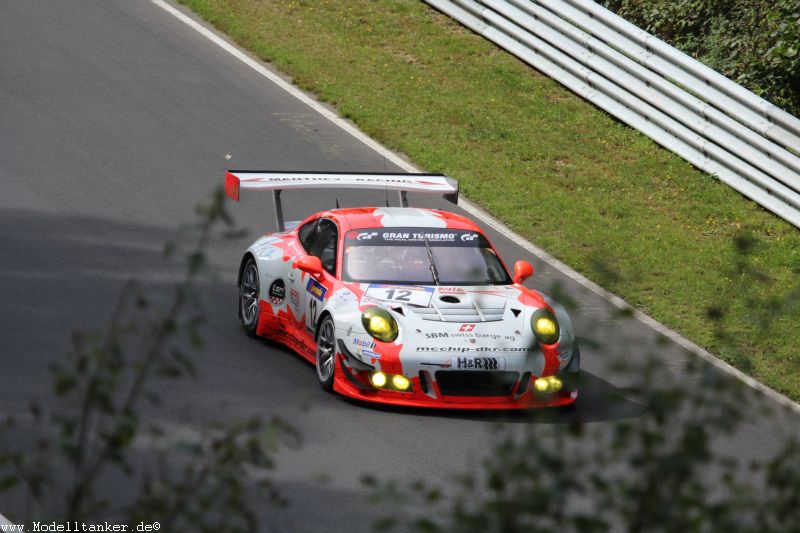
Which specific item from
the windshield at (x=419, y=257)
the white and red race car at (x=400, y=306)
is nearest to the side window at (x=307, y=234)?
the white and red race car at (x=400, y=306)

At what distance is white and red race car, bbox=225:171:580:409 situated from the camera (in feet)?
30.7

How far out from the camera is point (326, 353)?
32.3 ft

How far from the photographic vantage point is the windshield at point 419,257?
1027 cm

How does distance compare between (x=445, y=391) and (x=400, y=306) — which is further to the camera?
(x=400, y=306)

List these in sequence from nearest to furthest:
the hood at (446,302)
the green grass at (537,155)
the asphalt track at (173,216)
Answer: the asphalt track at (173,216)
the hood at (446,302)
the green grass at (537,155)

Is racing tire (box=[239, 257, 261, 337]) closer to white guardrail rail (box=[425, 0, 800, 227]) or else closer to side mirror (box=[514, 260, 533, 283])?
side mirror (box=[514, 260, 533, 283])

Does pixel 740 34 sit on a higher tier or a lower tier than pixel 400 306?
higher

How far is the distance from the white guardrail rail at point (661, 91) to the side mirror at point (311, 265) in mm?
7667

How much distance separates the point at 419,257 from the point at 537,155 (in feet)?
22.8

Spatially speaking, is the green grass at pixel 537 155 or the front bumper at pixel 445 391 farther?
the green grass at pixel 537 155

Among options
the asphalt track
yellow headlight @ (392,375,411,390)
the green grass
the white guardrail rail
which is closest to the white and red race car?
yellow headlight @ (392,375,411,390)

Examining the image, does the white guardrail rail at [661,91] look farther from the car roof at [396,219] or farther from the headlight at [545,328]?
the headlight at [545,328]

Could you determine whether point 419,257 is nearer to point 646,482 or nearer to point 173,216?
point 173,216

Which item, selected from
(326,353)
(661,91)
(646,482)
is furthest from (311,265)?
(661,91)
